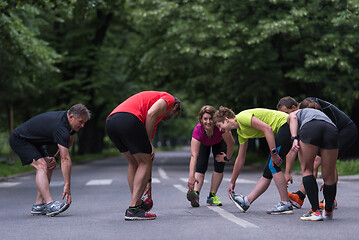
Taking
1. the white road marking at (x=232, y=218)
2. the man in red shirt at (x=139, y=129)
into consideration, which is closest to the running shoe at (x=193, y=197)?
the white road marking at (x=232, y=218)

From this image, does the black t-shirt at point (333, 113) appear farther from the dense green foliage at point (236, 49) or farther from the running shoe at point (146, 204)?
the dense green foliage at point (236, 49)

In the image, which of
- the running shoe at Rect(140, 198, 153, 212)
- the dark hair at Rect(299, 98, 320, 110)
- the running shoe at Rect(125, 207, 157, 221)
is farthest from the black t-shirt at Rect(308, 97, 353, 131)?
the running shoe at Rect(125, 207, 157, 221)

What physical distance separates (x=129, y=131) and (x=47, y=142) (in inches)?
77.3

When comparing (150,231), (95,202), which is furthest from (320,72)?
(150,231)

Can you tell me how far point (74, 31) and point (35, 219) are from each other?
990 inches

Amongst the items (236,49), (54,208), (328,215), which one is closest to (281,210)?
(328,215)

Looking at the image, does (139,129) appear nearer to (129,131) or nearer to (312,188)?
(129,131)

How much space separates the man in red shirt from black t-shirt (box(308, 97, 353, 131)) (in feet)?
6.13

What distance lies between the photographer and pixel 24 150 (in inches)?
347

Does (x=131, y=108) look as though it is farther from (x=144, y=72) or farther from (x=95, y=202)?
(x=144, y=72)

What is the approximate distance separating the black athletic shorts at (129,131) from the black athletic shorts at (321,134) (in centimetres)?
185

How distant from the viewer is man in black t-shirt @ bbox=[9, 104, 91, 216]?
8336 millimetres

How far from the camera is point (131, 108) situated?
7.52m

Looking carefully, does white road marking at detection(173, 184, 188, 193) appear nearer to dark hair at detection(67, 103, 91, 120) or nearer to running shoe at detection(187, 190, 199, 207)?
running shoe at detection(187, 190, 199, 207)
